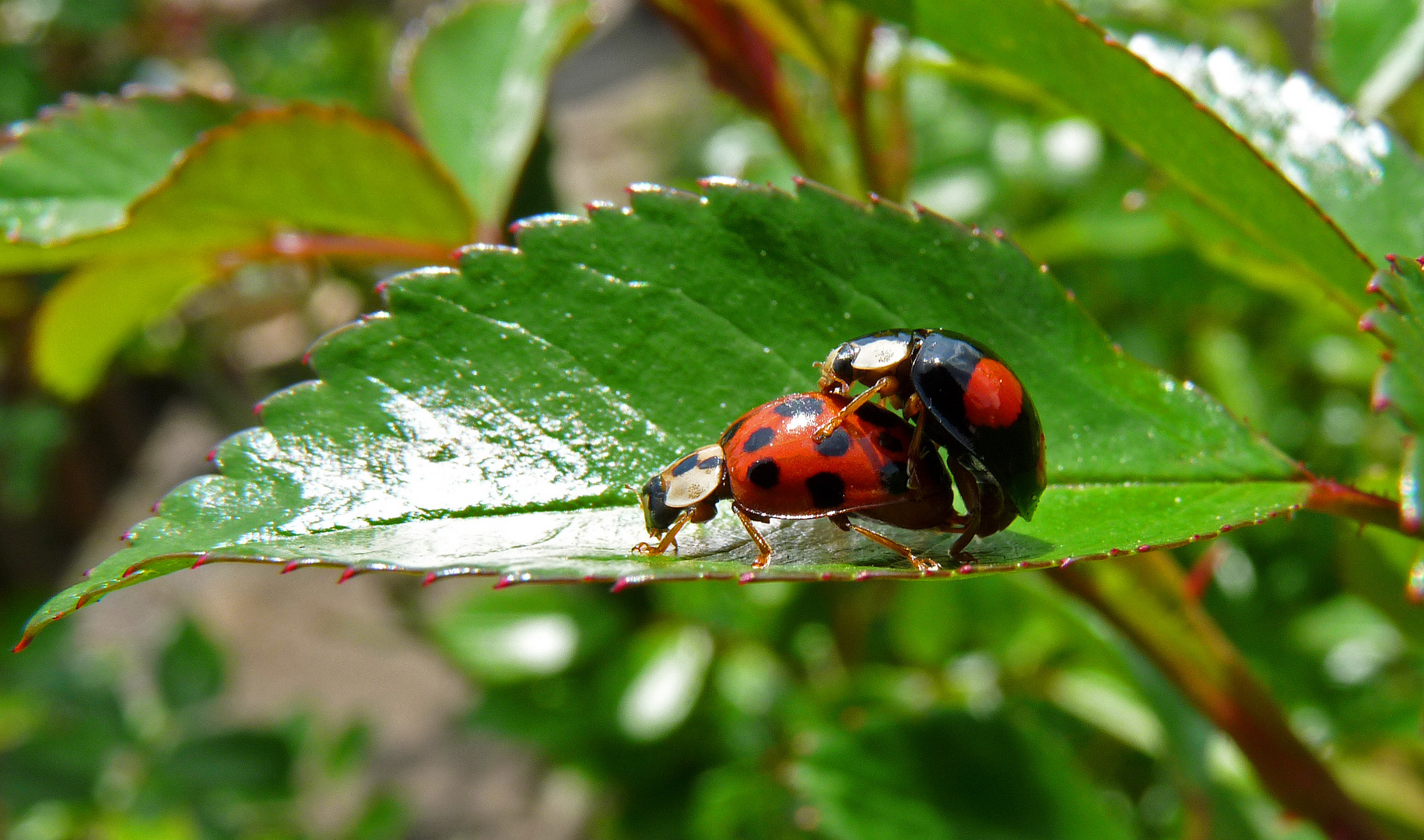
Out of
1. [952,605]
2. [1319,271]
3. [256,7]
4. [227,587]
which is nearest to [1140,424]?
[1319,271]

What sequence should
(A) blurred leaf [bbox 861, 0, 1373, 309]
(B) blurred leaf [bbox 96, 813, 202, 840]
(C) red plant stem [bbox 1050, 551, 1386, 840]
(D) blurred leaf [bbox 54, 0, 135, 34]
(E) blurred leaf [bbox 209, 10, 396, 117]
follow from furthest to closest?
(E) blurred leaf [bbox 209, 10, 396, 117]
(D) blurred leaf [bbox 54, 0, 135, 34]
(B) blurred leaf [bbox 96, 813, 202, 840]
(C) red plant stem [bbox 1050, 551, 1386, 840]
(A) blurred leaf [bbox 861, 0, 1373, 309]

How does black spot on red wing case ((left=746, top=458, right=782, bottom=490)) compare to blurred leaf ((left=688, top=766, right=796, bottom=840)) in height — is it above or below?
above

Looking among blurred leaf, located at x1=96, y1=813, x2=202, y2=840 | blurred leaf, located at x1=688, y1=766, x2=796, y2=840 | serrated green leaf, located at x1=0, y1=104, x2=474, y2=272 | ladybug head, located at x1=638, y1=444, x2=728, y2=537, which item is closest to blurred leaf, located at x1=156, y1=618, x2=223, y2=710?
blurred leaf, located at x1=96, y1=813, x2=202, y2=840

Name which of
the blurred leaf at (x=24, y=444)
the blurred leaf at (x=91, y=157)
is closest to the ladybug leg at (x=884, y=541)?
the blurred leaf at (x=91, y=157)

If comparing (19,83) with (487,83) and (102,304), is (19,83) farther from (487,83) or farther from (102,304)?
(487,83)

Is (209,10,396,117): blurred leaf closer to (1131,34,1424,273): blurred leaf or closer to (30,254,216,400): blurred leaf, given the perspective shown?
(30,254,216,400): blurred leaf

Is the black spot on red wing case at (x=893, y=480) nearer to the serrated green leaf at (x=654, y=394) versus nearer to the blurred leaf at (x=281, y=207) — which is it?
the serrated green leaf at (x=654, y=394)

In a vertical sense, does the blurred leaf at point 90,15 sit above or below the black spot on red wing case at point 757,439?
above

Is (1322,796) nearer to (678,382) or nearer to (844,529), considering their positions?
(844,529)
